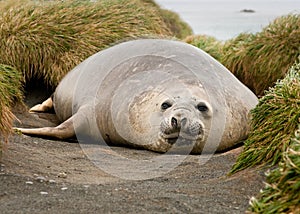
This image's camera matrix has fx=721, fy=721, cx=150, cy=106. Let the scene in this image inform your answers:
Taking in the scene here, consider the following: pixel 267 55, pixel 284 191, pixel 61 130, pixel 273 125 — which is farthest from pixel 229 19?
pixel 284 191

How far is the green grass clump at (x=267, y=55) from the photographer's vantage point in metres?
8.01

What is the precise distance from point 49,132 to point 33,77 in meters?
1.98

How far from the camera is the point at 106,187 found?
4051mm

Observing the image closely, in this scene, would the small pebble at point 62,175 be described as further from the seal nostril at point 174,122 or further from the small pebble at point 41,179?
the seal nostril at point 174,122

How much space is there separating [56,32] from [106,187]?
4.33 meters

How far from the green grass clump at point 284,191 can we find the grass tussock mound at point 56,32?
4953 mm

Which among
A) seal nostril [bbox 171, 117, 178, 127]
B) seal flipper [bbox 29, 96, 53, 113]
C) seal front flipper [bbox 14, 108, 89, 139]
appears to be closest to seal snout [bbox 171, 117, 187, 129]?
seal nostril [bbox 171, 117, 178, 127]

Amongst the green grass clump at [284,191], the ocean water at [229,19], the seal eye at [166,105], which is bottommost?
the ocean water at [229,19]

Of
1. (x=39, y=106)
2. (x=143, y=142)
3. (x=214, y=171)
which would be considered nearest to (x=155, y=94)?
(x=143, y=142)

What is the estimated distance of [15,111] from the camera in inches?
275

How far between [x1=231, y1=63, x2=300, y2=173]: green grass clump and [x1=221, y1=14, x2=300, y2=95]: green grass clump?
3.44 meters

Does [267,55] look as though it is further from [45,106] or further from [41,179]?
[41,179]

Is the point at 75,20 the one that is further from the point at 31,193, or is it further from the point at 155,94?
the point at 31,193

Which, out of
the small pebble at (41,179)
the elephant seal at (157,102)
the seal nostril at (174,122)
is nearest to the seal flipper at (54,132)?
the elephant seal at (157,102)
